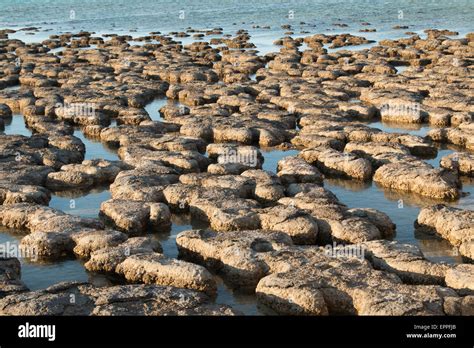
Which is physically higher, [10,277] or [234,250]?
[234,250]

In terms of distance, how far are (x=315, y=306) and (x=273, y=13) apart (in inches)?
3491

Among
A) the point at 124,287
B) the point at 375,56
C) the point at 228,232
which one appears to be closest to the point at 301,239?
the point at 228,232

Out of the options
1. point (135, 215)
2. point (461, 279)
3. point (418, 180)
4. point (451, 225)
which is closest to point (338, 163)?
point (418, 180)

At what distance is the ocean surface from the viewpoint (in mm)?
19516

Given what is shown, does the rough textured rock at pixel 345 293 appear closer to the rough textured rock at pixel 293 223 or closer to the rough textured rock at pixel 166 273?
the rough textured rock at pixel 166 273

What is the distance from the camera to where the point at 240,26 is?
8475 centimetres

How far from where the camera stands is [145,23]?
9219cm

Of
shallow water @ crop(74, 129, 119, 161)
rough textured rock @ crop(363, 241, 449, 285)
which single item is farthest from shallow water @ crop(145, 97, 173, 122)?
rough textured rock @ crop(363, 241, 449, 285)

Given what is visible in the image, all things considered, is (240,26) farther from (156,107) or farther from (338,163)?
(338,163)

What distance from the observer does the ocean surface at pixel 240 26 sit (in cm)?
1952

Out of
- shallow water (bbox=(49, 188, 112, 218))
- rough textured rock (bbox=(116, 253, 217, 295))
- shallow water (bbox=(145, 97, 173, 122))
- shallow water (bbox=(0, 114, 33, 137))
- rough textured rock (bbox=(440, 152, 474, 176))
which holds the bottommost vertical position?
shallow water (bbox=(49, 188, 112, 218))

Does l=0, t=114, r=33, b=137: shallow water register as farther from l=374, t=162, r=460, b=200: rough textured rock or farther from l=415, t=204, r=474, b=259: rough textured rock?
l=415, t=204, r=474, b=259: rough textured rock

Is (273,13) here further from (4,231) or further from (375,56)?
(4,231)

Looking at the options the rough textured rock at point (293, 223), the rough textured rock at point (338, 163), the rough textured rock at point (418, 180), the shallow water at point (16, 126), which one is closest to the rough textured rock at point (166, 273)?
the rough textured rock at point (293, 223)
